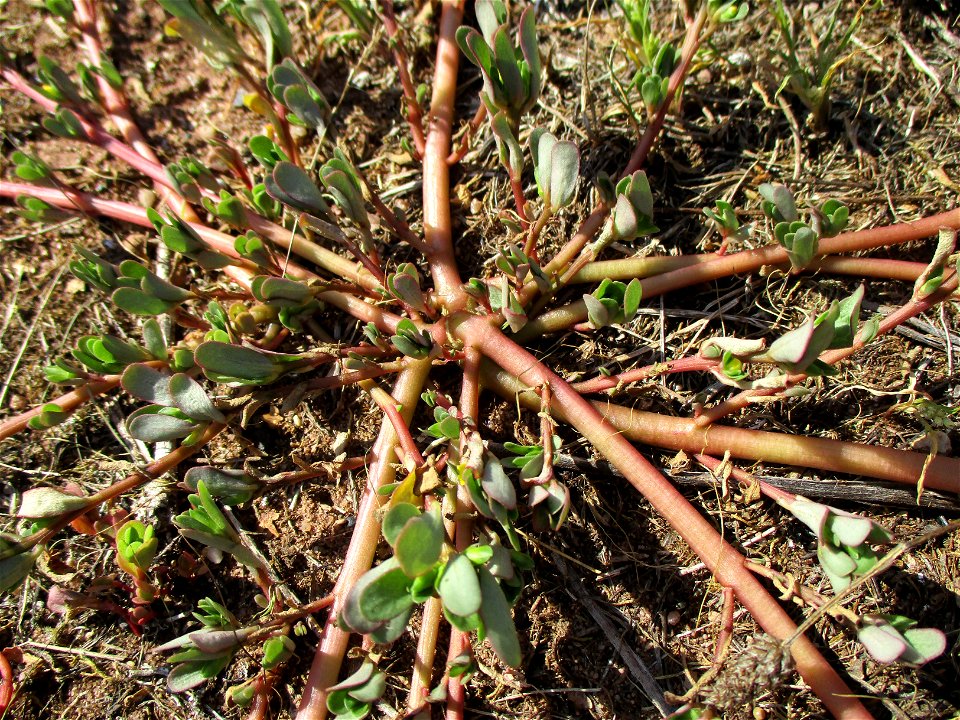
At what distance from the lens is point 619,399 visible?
226 cm

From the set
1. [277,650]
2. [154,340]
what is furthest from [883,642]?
[154,340]

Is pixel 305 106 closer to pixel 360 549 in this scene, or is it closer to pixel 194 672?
pixel 360 549

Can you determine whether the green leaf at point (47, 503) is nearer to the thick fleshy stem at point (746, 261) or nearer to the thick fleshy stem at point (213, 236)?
the thick fleshy stem at point (213, 236)

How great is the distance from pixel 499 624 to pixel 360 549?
0.70 metres

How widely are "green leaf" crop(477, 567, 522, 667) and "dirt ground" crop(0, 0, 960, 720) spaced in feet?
1.88

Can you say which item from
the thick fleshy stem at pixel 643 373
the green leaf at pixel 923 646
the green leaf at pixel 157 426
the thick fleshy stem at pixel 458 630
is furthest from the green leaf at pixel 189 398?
the green leaf at pixel 923 646

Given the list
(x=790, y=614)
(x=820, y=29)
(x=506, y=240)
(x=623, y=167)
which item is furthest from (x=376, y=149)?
(x=790, y=614)

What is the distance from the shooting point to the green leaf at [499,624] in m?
1.54

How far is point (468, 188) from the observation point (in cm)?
262

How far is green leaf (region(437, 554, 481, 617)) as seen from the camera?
4.80 feet

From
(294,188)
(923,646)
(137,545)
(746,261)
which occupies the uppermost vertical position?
(294,188)

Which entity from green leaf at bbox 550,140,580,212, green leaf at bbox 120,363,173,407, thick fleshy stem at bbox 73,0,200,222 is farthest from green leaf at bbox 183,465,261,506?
green leaf at bbox 550,140,580,212

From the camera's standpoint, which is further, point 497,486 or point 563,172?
point 563,172

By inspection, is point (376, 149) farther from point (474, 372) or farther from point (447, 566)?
point (447, 566)
